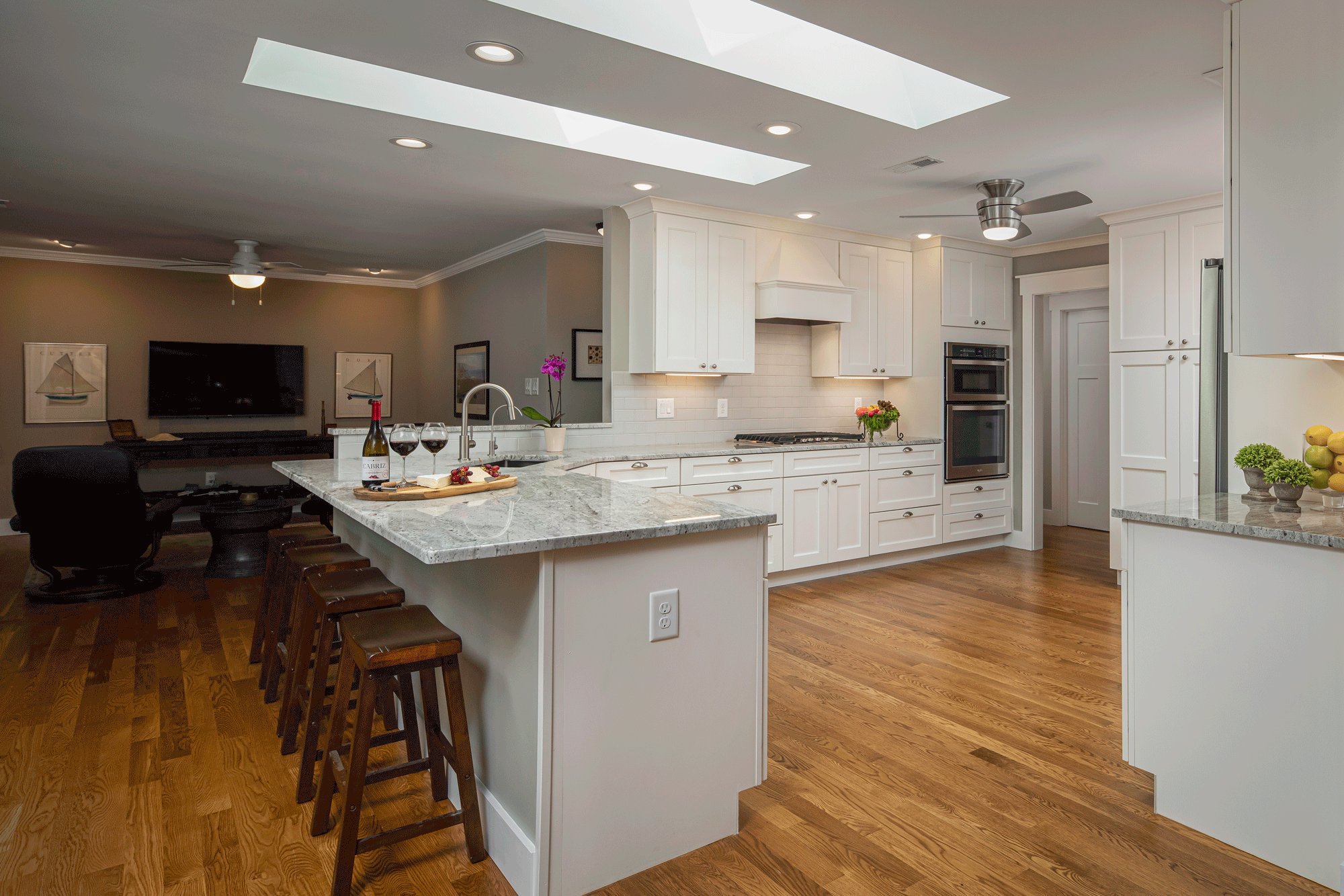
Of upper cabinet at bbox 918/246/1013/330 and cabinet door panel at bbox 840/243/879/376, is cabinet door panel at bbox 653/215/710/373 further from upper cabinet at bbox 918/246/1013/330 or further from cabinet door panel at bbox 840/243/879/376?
upper cabinet at bbox 918/246/1013/330

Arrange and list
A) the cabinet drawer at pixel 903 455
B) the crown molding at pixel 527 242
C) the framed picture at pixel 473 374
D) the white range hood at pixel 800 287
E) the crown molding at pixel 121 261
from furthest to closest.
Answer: the framed picture at pixel 473 374 < the crown molding at pixel 121 261 < the crown molding at pixel 527 242 < the cabinet drawer at pixel 903 455 < the white range hood at pixel 800 287

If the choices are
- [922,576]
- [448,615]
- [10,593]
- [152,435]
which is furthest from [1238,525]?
[152,435]

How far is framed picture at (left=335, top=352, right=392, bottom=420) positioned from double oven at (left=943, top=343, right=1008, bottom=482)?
5517 millimetres

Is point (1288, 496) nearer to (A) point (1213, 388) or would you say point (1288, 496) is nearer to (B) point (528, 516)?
(A) point (1213, 388)

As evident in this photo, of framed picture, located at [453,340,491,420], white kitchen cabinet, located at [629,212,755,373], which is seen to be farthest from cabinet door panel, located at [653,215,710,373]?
framed picture, located at [453,340,491,420]

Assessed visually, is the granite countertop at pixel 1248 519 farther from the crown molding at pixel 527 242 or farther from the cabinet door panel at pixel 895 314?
the crown molding at pixel 527 242

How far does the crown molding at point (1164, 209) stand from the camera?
4.45 meters

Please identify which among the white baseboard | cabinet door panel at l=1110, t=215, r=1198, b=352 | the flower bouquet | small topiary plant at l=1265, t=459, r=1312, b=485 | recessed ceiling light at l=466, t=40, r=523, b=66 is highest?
recessed ceiling light at l=466, t=40, r=523, b=66

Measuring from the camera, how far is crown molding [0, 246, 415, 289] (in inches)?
251

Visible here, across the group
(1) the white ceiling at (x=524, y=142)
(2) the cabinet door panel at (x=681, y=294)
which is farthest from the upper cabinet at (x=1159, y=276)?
(2) the cabinet door panel at (x=681, y=294)

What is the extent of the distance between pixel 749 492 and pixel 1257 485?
8.84 ft

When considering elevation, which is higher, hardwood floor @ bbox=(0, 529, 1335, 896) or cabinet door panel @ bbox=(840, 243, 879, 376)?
cabinet door panel @ bbox=(840, 243, 879, 376)

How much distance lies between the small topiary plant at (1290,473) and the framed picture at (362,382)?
736cm

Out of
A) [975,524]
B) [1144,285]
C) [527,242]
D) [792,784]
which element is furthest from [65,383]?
[1144,285]
